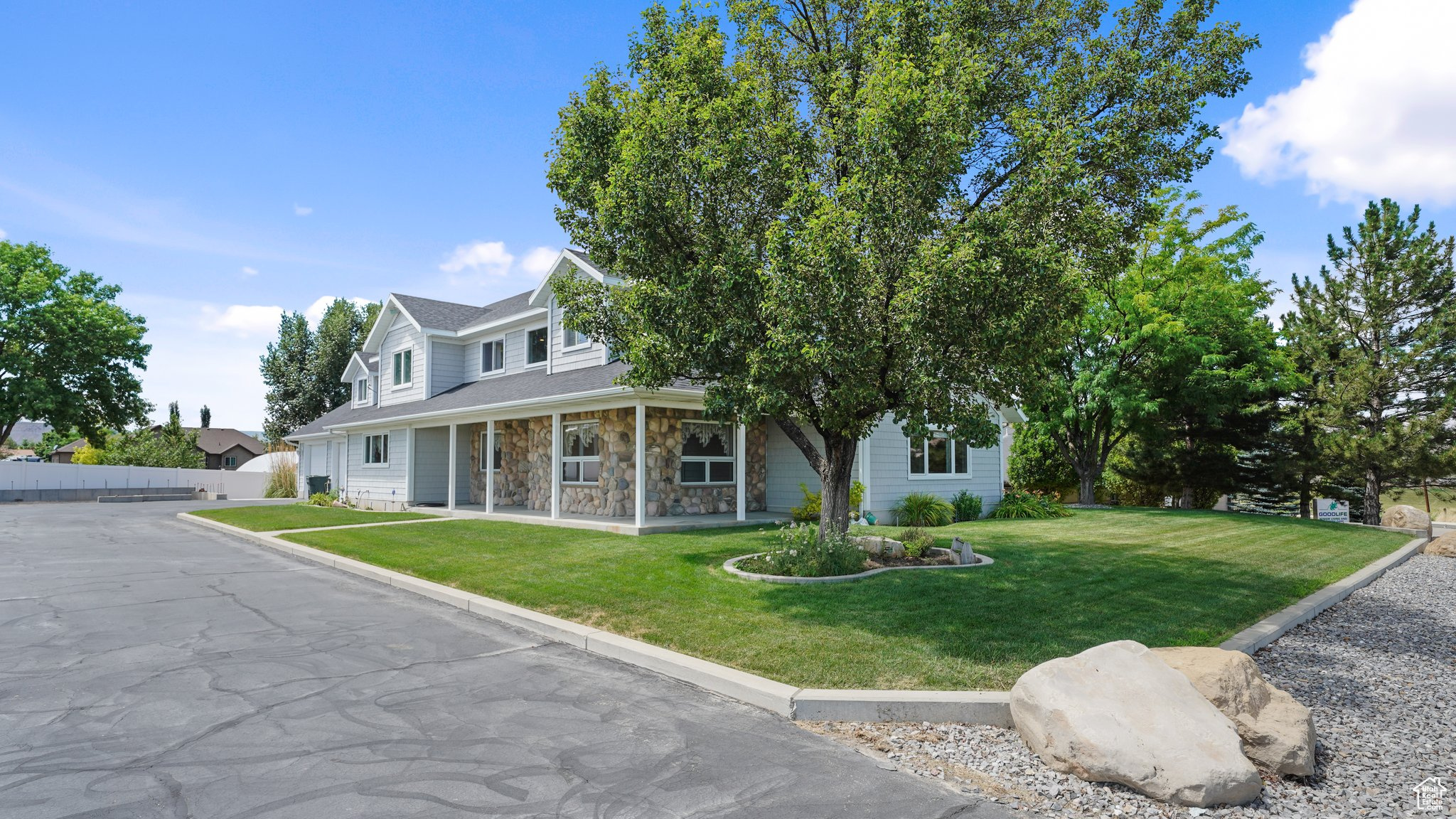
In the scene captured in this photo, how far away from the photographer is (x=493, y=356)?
24156 mm

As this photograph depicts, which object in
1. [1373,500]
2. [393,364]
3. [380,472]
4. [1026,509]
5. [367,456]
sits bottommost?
[1026,509]

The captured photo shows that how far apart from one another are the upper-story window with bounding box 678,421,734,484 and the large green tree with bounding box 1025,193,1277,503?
9243 millimetres

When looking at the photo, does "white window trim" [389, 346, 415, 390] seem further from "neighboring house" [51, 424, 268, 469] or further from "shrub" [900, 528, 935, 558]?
"neighboring house" [51, 424, 268, 469]

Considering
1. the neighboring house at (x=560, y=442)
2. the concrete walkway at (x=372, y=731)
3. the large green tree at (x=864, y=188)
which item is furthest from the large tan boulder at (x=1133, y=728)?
the neighboring house at (x=560, y=442)

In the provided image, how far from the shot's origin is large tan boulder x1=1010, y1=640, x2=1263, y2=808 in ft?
14.5

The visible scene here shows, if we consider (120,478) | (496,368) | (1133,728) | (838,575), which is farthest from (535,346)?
(120,478)

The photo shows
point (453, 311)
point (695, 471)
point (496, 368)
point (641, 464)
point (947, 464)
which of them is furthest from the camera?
point (453, 311)

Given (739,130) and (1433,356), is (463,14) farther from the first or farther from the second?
(1433,356)

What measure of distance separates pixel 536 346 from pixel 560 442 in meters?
4.56

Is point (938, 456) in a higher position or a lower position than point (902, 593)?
higher

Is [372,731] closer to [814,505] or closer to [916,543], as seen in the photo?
[916,543]

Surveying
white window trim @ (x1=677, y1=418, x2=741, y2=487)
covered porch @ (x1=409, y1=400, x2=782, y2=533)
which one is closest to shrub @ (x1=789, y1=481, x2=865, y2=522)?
covered porch @ (x1=409, y1=400, x2=782, y2=533)

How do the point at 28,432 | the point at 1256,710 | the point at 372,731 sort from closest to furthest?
the point at 1256,710 < the point at 372,731 < the point at 28,432

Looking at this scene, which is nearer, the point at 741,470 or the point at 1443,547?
the point at 1443,547
